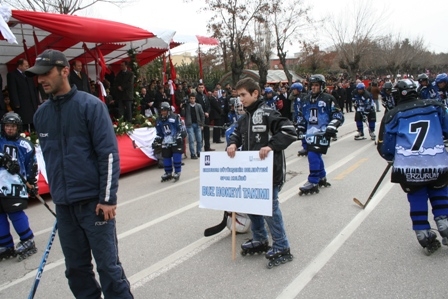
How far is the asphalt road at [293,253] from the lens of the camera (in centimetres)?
362

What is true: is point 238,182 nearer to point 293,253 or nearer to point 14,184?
point 293,253

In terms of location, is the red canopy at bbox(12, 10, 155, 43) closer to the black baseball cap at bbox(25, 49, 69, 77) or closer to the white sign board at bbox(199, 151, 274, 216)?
the white sign board at bbox(199, 151, 274, 216)

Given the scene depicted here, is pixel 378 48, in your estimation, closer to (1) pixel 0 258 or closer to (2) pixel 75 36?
(2) pixel 75 36

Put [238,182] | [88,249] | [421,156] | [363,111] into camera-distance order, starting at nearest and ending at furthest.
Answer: [88,249]
[421,156]
[238,182]
[363,111]

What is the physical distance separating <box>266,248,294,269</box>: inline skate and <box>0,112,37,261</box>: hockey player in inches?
124

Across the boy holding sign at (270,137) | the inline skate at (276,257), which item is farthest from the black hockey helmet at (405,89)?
the inline skate at (276,257)

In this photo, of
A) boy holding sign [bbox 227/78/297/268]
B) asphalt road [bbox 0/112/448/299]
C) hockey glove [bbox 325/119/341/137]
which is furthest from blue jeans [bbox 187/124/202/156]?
boy holding sign [bbox 227/78/297/268]

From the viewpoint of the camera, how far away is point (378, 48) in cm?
5847

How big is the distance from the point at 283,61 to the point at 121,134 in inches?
932

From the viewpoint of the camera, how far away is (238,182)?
4.25 meters

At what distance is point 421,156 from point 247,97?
1.92 metres

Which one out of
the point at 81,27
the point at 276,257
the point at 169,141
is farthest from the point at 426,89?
the point at 81,27

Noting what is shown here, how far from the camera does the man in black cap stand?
9.50 feet

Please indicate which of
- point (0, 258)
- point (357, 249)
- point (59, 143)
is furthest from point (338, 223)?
point (0, 258)
